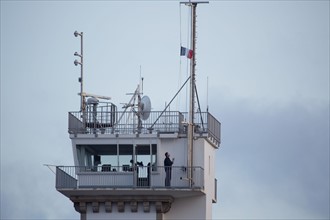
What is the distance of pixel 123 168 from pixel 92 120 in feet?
11.6

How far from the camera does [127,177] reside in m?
140

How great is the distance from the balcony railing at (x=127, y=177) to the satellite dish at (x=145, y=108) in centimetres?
297

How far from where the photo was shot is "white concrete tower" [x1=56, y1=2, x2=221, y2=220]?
140 meters

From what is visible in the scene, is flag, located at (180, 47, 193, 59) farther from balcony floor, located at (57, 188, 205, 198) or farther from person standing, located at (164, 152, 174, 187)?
balcony floor, located at (57, 188, 205, 198)

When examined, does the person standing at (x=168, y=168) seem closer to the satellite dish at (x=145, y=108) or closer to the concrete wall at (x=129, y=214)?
the concrete wall at (x=129, y=214)

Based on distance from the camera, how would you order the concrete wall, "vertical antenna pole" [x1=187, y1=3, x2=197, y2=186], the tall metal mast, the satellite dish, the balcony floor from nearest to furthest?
the balcony floor → the tall metal mast → "vertical antenna pole" [x1=187, y1=3, x2=197, y2=186] → the concrete wall → the satellite dish

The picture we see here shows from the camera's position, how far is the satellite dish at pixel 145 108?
141 m

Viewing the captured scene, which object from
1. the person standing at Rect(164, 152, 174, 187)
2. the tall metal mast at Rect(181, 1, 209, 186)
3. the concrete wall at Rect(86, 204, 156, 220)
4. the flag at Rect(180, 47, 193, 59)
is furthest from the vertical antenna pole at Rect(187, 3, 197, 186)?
the concrete wall at Rect(86, 204, 156, 220)

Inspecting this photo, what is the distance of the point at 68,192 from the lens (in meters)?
141

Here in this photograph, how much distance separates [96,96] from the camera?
468 ft

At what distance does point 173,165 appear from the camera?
141 meters

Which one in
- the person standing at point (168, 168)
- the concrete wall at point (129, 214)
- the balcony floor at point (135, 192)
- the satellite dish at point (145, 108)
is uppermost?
the satellite dish at point (145, 108)

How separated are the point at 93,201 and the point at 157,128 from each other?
5.58 metres

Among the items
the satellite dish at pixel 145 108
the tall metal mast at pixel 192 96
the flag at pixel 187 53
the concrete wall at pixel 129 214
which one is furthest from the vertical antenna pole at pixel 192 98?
the concrete wall at pixel 129 214
